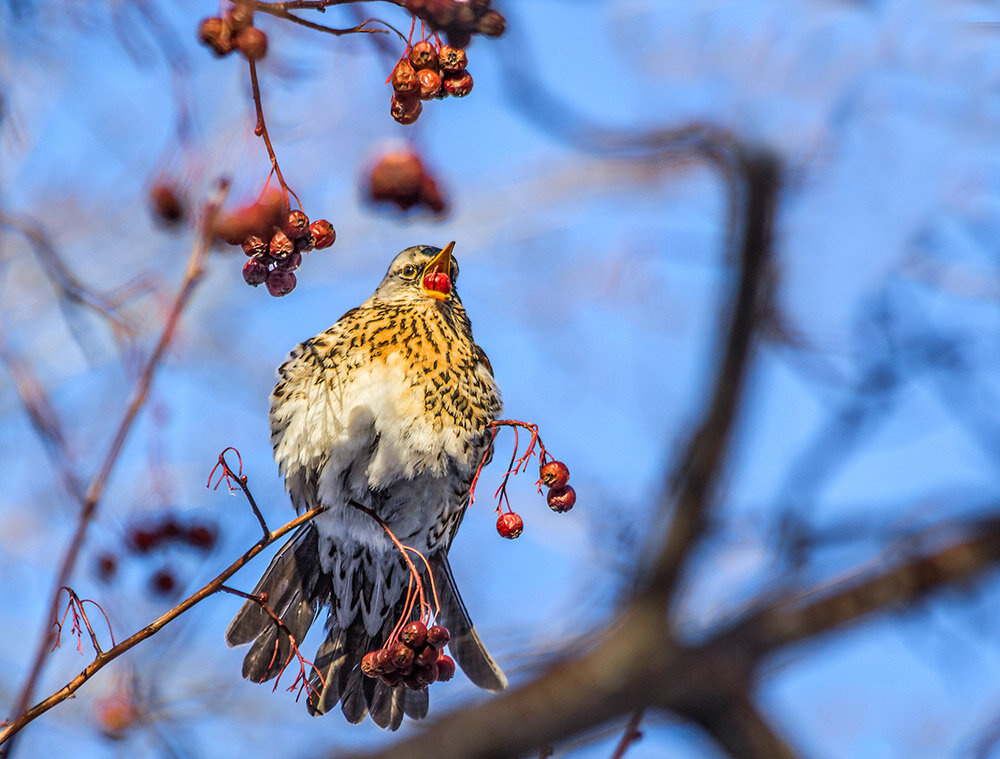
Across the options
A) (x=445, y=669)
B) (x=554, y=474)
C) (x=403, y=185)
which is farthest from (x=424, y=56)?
(x=445, y=669)

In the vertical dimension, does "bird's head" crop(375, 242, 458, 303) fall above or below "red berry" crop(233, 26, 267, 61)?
below

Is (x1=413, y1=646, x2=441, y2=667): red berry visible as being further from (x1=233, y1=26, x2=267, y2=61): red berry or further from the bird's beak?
the bird's beak

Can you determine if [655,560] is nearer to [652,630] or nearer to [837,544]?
[652,630]

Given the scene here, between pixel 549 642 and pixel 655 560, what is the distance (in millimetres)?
756

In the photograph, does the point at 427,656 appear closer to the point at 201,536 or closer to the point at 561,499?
the point at 561,499

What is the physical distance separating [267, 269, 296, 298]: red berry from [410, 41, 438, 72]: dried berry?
0.46 metres

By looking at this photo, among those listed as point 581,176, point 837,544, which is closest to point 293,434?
point 837,544

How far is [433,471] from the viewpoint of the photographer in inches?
114

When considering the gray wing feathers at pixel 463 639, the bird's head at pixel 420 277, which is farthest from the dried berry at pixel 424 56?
the gray wing feathers at pixel 463 639

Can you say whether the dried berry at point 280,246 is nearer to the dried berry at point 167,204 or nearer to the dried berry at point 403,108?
the dried berry at point 403,108

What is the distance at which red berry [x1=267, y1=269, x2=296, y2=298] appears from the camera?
2008mm

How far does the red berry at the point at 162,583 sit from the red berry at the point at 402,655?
95 cm

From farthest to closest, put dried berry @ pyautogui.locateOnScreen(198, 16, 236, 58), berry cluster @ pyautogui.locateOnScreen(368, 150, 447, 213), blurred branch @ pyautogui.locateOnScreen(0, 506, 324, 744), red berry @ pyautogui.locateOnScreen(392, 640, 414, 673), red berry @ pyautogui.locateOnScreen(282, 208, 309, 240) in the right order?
berry cluster @ pyautogui.locateOnScreen(368, 150, 447, 213) → red berry @ pyautogui.locateOnScreen(392, 640, 414, 673) → red berry @ pyautogui.locateOnScreen(282, 208, 309, 240) → dried berry @ pyautogui.locateOnScreen(198, 16, 236, 58) → blurred branch @ pyautogui.locateOnScreen(0, 506, 324, 744)

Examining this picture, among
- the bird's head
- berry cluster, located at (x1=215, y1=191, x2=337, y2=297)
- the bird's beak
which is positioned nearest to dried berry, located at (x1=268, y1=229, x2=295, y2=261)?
berry cluster, located at (x1=215, y1=191, x2=337, y2=297)
